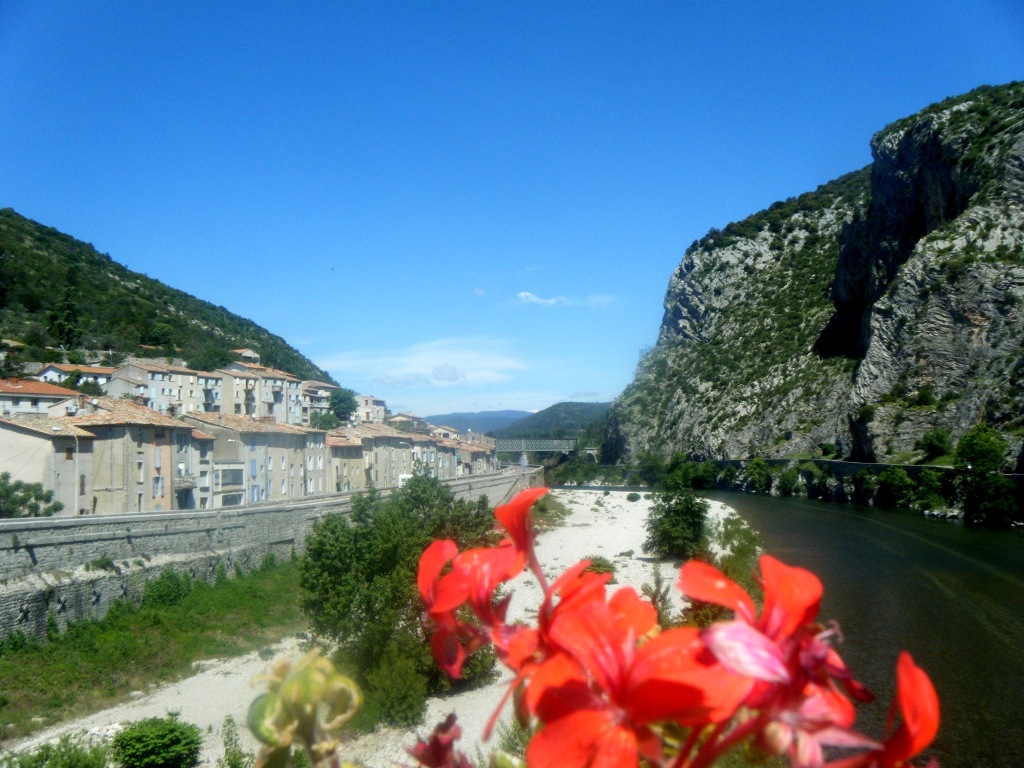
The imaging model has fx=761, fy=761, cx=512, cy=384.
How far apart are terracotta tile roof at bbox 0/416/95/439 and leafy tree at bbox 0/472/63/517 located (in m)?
1.36

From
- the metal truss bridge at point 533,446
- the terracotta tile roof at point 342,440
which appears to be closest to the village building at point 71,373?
the terracotta tile roof at point 342,440

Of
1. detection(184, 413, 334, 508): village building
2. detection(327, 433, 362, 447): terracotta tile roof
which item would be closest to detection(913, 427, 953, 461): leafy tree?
detection(327, 433, 362, 447): terracotta tile roof

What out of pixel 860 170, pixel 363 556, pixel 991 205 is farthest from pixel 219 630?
pixel 860 170

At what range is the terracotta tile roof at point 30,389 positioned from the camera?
1177 inches

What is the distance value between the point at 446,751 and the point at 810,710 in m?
0.40

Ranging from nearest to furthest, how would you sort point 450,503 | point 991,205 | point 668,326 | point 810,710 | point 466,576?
point 810,710 → point 466,576 → point 450,503 → point 991,205 → point 668,326

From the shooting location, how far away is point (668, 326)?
96188 millimetres

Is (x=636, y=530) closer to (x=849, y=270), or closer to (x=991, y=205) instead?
(x=991, y=205)

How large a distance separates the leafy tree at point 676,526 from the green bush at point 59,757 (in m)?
20.7

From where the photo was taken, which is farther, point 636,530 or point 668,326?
point 668,326

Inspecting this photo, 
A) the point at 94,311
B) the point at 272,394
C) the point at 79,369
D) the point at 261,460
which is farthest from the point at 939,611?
the point at 94,311

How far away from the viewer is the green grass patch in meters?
12.9

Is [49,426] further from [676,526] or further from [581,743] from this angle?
[581,743]

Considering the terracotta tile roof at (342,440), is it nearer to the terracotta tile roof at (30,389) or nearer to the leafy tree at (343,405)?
the terracotta tile roof at (30,389)
